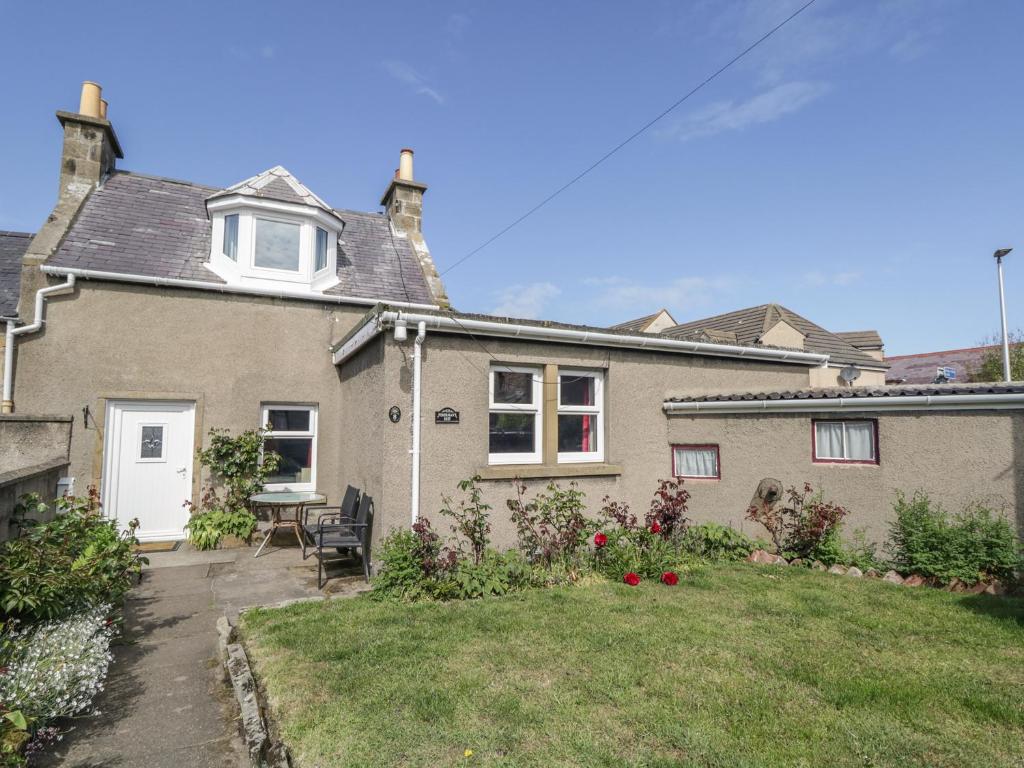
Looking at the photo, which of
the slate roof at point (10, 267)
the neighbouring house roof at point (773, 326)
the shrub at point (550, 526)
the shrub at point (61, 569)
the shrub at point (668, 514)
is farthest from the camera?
the neighbouring house roof at point (773, 326)

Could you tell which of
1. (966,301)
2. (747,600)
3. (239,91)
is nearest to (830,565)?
(747,600)

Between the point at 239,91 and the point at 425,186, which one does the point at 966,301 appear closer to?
the point at 425,186

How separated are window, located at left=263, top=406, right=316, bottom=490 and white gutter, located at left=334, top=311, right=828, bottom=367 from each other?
4.47ft

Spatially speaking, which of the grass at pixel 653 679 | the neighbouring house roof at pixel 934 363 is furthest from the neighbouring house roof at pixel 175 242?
the neighbouring house roof at pixel 934 363

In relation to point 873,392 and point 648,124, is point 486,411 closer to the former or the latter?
point 873,392

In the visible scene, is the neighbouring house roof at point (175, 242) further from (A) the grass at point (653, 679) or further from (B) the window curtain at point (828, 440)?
(B) the window curtain at point (828, 440)

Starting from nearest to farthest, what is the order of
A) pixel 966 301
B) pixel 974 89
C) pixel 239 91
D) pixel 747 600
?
pixel 747 600
pixel 974 89
pixel 239 91
pixel 966 301

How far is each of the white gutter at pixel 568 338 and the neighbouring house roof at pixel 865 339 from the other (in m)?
13.2

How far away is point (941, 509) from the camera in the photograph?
6531 mm

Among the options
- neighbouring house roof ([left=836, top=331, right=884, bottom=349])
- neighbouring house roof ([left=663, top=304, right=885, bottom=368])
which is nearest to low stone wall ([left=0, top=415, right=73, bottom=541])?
neighbouring house roof ([left=663, top=304, right=885, bottom=368])

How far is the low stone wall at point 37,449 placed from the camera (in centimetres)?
546

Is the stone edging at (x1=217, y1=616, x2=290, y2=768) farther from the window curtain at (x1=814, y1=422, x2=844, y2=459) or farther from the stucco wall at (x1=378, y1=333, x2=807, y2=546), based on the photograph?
the window curtain at (x1=814, y1=422, x2=844, y2=459)

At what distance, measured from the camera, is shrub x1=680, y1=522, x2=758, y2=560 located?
7816mm

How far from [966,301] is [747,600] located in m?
23.3
